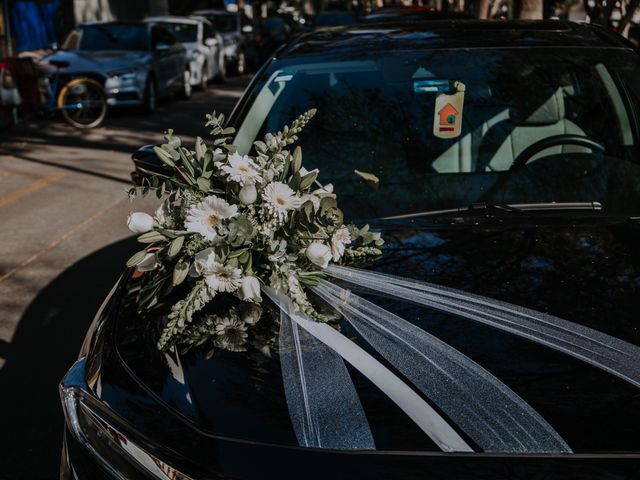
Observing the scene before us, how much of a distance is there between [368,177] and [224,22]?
82.9 ft

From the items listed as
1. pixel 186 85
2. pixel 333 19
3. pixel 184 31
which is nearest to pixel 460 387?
pixel 186 85

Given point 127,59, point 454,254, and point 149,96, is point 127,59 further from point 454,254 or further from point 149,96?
point 454,254

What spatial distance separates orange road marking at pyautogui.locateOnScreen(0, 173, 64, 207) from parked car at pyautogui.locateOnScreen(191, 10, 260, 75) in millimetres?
15054

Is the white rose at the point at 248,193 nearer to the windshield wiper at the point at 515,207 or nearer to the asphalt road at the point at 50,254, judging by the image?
the windshield wiper at the point at 515,207

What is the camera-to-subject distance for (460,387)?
83.4 inches

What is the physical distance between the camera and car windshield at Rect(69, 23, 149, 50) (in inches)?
682

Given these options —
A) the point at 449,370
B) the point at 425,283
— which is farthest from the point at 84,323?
the point at 449,370

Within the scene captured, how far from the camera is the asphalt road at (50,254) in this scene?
435 centimetres

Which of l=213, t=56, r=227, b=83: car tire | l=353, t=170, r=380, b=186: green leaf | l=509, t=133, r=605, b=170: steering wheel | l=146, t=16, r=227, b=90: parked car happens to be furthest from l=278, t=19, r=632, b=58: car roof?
l=213, t=56, r=227, b=83: car tire

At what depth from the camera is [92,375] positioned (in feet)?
8.21

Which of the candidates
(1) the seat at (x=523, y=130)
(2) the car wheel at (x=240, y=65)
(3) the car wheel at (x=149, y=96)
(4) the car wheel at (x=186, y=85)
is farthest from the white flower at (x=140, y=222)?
(2) the car wheel at (x=240, y=65)

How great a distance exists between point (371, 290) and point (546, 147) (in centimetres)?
159

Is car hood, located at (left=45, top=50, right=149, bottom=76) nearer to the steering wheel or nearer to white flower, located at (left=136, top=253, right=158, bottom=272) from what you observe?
the steering wheel

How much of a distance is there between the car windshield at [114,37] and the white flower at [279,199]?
15.4 m
